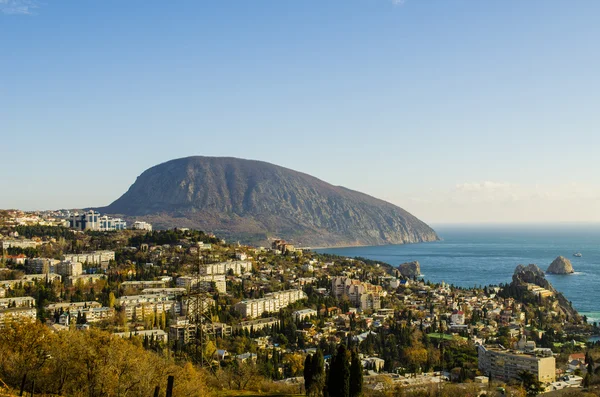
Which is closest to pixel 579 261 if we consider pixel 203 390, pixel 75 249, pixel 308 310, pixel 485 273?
pixel 485 273

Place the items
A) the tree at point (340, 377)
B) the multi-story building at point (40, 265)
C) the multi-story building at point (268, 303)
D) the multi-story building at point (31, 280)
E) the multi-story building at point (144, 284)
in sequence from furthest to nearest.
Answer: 1. the multi-story building at point (40, 265)
2. the multi-story building at point (144, 284)
3. the multi-story building at point (31, 280)
4. the multi-story building at point (268, 303)
5. the tree at point (340, 377)

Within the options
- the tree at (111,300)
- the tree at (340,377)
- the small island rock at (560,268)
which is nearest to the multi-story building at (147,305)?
the tree at (111,300)

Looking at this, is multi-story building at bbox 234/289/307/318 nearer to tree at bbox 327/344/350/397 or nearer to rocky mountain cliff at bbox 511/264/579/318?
rocky mountain cliff at bbox 511/264/579/318

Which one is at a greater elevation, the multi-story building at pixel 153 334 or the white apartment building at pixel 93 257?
the white apartment building at pixel 93 257

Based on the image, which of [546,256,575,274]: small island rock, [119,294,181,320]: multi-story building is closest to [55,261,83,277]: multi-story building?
[119,294,181,320]: multi-story building

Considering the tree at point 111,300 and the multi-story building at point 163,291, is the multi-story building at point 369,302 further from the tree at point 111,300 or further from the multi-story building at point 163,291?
the tree at point 111,300

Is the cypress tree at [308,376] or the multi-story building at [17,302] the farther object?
the multi-story building at [17,302]

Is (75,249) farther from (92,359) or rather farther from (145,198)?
(145,198)

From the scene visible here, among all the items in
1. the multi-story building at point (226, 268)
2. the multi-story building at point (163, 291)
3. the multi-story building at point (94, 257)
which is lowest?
the multi-story building at point (163, 291)
